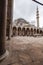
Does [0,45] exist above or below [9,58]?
above

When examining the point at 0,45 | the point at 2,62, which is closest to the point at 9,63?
the point at 2,62

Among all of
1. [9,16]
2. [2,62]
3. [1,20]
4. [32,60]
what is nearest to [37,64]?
[32,60]

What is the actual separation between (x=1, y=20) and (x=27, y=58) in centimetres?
75

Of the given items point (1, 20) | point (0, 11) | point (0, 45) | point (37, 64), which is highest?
point (0, 11)

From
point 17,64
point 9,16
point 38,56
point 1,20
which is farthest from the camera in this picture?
point 9,16

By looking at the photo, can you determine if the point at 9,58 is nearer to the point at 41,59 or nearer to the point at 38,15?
the point at 41,59

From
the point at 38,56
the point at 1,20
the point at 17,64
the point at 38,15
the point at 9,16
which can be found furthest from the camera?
the point at 38,15

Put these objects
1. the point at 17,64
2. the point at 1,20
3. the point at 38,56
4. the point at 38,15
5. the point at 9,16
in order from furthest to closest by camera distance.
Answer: the point at 38,15 < the point at 9,16 < the point at 38,56 < the point at 1,20 < the point at 17,64

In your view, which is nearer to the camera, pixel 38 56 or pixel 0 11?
pixel 0 11

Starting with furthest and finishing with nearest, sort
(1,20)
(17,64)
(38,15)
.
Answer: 1. (38,15)
2. (1,20)
3. (17,64)

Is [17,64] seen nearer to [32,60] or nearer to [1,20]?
[32,60]

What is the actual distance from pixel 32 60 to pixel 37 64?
18 centimetres

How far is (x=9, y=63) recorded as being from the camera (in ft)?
6.82

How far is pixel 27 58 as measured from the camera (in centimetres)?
234
